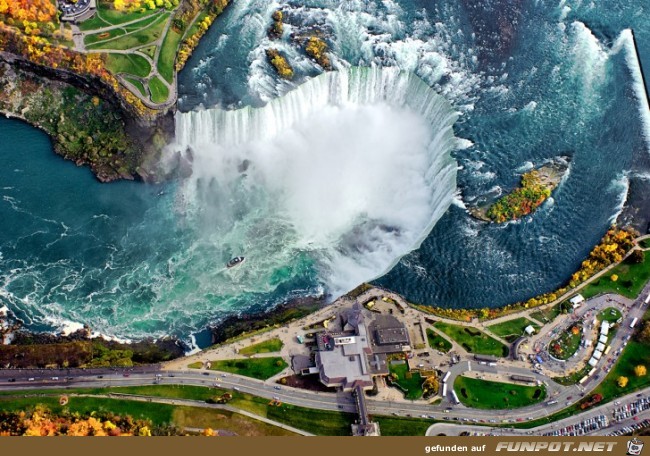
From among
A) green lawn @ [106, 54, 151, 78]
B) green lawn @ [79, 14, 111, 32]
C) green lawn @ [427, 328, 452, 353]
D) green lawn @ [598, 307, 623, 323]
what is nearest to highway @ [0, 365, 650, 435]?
green lawn @ [427, 328, 452, 353]

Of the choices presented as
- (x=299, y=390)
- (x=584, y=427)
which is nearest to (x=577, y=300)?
(x=584, y=427)

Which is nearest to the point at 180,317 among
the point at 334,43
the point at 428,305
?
the point at 428,305

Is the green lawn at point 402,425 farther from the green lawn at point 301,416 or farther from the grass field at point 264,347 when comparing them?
the grass field at point 264,347

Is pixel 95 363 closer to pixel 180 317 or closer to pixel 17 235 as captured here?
pixel 180 317

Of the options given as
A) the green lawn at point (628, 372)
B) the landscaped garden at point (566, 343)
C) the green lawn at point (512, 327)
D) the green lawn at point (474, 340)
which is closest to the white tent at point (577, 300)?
the landscaped garden at point (566, 343)

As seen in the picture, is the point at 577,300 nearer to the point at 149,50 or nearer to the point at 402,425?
the point at 402,425

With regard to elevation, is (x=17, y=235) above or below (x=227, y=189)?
below
